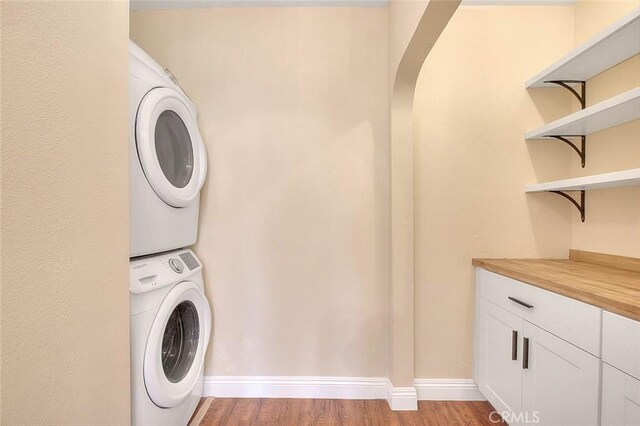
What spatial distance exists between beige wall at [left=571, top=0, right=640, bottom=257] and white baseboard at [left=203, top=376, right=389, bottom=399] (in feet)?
4.97

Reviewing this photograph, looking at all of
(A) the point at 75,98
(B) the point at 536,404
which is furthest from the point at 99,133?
(B) the point at 536,404

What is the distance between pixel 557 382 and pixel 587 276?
483mm

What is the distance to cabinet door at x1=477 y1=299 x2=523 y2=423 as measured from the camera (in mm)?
1488

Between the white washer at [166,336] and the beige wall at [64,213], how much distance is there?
30 cm

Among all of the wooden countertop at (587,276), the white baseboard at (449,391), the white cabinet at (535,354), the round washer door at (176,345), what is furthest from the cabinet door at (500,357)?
the round washer door at (176,345)

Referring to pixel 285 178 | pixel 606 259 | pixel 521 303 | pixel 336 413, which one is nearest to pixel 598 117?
pixel 606 259

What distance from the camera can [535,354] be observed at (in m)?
1.35

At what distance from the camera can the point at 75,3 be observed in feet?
2.41

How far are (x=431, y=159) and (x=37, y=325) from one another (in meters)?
1.96

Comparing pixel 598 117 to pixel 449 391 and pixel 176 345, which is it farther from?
pixel 176 345

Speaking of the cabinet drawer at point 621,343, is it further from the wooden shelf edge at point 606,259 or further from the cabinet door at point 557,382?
the wooden shelf edge at point 606,259

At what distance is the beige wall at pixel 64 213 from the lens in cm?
58

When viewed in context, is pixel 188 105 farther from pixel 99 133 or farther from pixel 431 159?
pixel 431 159

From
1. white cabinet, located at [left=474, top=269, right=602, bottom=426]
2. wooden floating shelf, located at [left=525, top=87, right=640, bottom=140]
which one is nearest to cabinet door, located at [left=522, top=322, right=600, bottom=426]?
white cabinet, located at [left=474, top=269, right=602, bottom=426]
